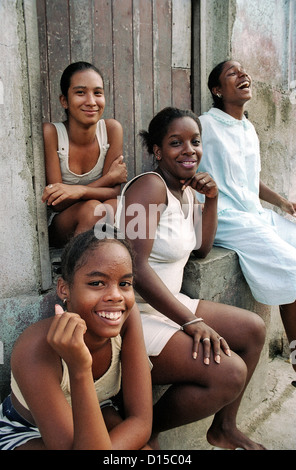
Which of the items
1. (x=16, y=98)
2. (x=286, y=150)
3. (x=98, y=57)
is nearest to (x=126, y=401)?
(x=16, y=98)

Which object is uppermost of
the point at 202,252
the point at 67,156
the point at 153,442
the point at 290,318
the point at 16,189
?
the point at 67,156

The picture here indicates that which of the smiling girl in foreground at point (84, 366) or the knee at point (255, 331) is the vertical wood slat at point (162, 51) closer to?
the knee at point (255, 331)

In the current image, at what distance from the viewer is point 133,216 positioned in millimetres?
1850

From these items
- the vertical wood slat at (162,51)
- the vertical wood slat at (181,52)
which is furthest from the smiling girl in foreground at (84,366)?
the vertical wood slat at (181,52)

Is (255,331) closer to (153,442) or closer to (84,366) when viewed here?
(153,442)

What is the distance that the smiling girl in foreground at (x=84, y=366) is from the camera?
3.99 feet

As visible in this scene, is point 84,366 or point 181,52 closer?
point 84,366

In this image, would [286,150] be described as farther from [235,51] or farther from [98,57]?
[98,57]

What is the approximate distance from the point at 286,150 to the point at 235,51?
3.35ft

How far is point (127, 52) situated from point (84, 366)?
2.15m

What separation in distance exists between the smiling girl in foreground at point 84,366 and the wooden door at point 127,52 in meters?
1.27

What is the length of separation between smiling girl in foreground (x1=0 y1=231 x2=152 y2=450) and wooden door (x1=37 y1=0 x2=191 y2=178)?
4.17ft

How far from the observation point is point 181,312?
1.81 meters

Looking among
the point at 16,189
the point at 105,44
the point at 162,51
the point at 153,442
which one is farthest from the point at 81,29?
the point at 153,442
